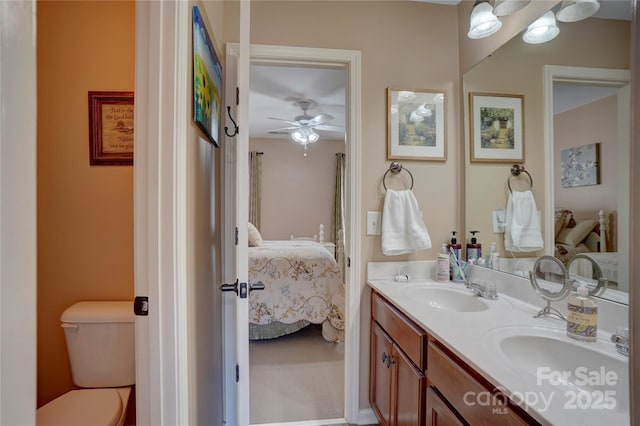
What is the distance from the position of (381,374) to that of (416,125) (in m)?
1.46

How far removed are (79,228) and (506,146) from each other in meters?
2.26

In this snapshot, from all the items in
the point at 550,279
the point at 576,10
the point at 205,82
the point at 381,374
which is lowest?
the point at 381,374

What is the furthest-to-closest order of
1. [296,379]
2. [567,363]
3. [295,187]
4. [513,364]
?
[295,187]
[296,379]
[567,363]
[513,364]

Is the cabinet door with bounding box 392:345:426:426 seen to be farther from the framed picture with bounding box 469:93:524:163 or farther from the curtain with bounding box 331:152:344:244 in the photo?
the curtain with bounding box 331:152:344:244

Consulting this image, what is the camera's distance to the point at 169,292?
90 centimetres

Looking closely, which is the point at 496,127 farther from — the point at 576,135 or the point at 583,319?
the point at 583,319

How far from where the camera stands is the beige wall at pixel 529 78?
3.51 feet

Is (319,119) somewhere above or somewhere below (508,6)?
above

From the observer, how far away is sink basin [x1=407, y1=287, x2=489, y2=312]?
1.52 metres

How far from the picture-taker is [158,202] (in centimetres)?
88

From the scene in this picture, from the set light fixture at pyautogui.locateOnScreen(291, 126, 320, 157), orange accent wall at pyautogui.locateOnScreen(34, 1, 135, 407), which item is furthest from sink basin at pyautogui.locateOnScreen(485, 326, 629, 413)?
light fixture at pyautogui.locateOnScreen(291, 126, 320, 157)

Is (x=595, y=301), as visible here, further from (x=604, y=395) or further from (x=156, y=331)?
(x=156, y=331)

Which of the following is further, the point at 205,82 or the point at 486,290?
the point at 486,290

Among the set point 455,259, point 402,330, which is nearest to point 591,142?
point 455,259
